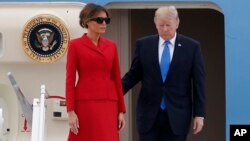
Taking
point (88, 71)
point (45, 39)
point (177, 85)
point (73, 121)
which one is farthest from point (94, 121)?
point (45, 39)

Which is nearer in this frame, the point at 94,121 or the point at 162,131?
the point at 94,121

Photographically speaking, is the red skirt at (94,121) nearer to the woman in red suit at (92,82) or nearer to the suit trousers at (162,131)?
the woman in red suit at (92,82)

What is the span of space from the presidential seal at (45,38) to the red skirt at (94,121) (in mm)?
824

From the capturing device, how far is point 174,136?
131 inches

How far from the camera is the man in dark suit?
3.31 m

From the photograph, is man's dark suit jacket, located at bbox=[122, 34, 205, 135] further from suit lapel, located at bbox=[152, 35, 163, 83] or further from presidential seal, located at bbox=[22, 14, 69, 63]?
presidential seal, located at bbox=[22, 14, 69, 63]

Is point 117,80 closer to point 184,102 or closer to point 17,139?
point 184,102

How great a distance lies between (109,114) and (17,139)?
1061 mm

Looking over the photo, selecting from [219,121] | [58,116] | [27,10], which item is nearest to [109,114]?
[58,116]

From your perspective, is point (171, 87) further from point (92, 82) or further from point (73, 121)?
point (73, 121)

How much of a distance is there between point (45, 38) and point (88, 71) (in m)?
0.84

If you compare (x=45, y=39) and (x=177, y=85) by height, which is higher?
(x=45, y=39)

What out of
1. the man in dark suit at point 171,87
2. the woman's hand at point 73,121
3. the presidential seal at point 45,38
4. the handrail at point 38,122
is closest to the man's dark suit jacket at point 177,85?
the man in dark suit at point 171,87

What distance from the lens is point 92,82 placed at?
3.22 metres
